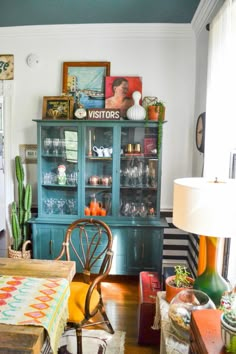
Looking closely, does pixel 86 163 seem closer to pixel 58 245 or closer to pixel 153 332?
pixel 58 245

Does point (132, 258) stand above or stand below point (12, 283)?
below

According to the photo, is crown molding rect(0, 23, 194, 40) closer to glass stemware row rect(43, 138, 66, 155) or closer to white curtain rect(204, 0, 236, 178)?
white curtain rect(204, 0, 236, 178)

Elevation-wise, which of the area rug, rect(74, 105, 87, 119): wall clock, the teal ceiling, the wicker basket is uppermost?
the teal ceiling

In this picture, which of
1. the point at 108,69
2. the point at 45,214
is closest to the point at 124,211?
the point at 45,214

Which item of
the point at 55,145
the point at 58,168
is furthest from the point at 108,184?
the point at 55,145

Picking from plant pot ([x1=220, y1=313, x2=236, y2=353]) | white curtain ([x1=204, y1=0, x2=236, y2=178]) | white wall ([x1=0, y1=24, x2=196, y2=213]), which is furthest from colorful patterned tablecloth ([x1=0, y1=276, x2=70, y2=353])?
white wall ([x1=0, y1=24, x2=196, y2=213])

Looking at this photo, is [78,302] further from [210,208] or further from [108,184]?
[108,184]

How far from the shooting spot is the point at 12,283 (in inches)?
58.6

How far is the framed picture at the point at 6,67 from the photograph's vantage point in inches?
124

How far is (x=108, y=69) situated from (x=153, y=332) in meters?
2.53

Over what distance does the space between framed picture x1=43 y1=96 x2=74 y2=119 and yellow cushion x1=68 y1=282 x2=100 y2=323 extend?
1746mm

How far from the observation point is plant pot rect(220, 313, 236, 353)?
36.5 inches

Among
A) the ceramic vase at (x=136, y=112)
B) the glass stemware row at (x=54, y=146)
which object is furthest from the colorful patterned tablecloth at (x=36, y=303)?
the ceramic vase at (x=136, y=112)

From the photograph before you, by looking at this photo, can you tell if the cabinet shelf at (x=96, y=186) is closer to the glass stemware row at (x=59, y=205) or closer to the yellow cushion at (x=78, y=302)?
the glass stemware row at (x=59, y=205)
